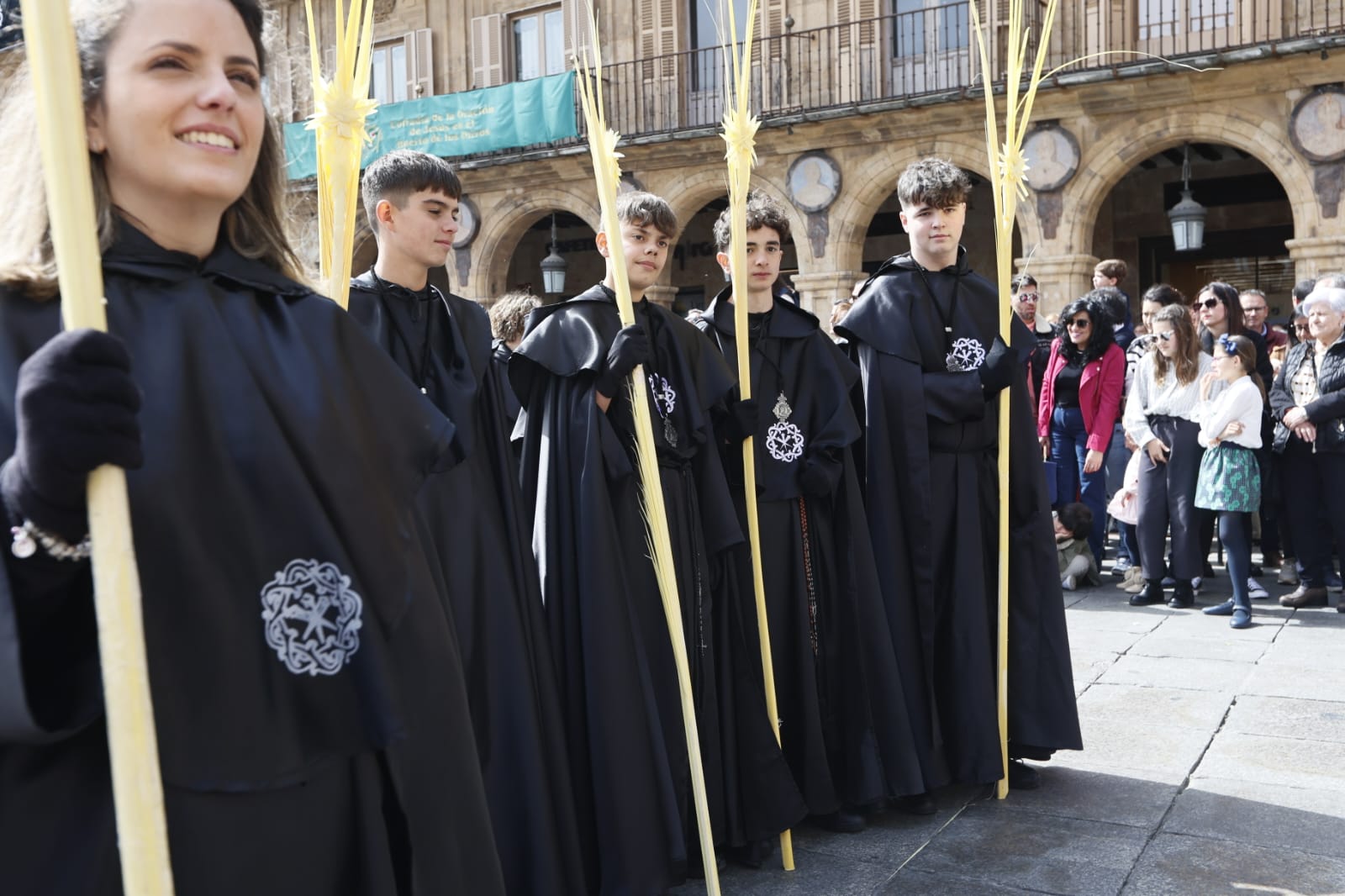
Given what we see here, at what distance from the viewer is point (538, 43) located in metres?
18.2

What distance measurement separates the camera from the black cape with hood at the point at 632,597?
125 inches

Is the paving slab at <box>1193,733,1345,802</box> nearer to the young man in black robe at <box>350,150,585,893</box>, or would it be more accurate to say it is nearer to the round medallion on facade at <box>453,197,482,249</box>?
the young man in black robe at <box>350,150,585,893</box>

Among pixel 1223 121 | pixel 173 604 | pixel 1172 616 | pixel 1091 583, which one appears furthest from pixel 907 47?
pixel 173 604

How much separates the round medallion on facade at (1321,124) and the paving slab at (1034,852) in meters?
11.5

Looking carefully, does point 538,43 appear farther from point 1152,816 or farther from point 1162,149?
point 1152,816

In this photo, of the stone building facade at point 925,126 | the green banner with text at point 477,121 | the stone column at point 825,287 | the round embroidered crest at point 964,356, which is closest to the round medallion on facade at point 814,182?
the stone building facade at point 925,126

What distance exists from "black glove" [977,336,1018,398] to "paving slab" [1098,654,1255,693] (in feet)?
7.12

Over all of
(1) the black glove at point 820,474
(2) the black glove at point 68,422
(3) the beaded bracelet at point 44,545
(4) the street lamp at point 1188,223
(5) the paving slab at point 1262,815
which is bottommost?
(5) the paving slab at point 1262,815

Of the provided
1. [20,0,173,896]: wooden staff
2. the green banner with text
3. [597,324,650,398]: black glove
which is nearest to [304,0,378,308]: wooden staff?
[597,324,650,398]: black glove

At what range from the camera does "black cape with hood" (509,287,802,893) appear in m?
3.19

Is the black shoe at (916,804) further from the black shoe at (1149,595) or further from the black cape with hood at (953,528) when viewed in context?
the black shoe at (1149,595)

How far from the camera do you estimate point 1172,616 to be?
7188mm

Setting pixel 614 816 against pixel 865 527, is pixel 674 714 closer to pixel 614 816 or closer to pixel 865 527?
pixel 614 816

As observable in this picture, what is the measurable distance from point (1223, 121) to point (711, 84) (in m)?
6.50
